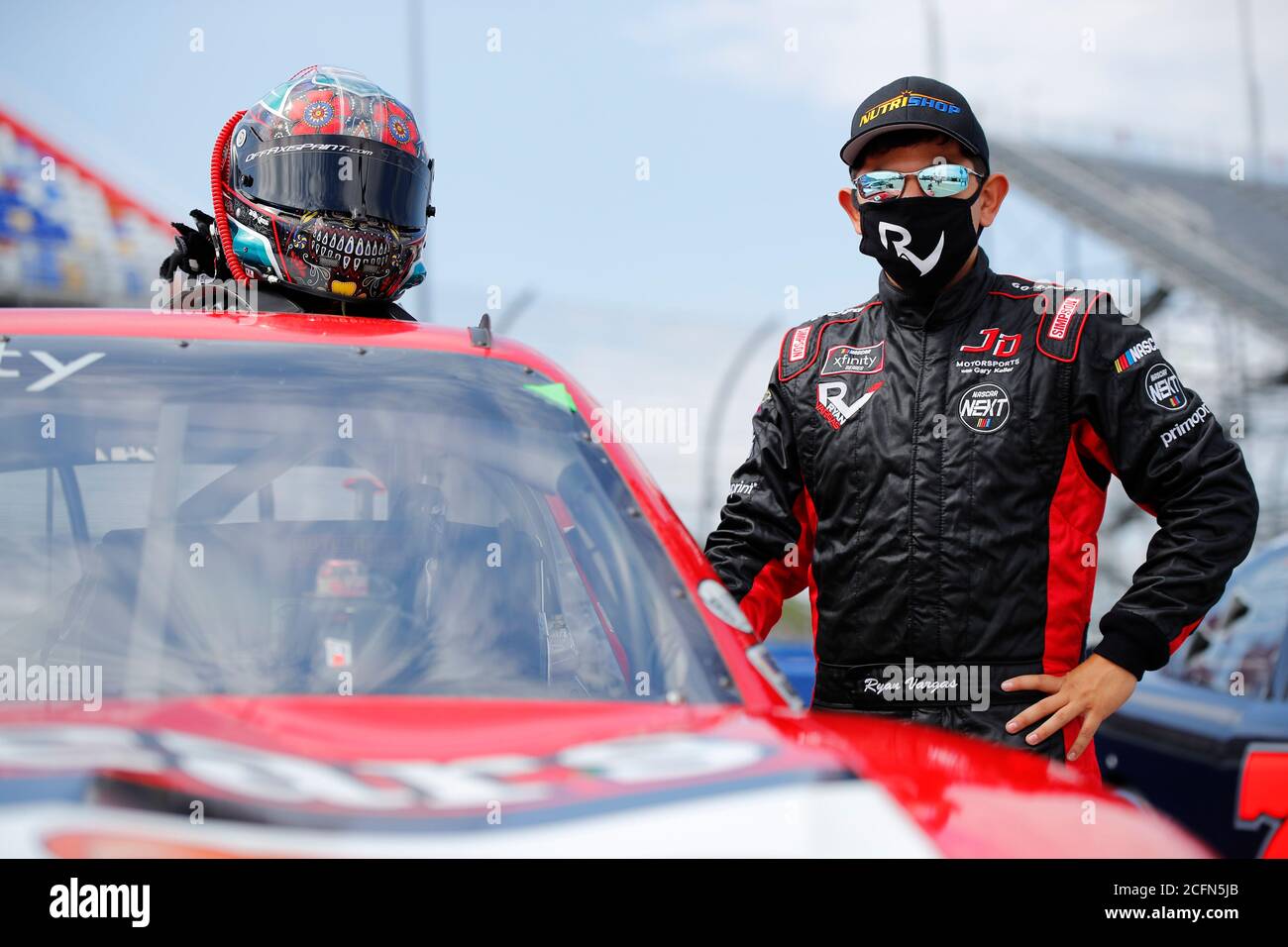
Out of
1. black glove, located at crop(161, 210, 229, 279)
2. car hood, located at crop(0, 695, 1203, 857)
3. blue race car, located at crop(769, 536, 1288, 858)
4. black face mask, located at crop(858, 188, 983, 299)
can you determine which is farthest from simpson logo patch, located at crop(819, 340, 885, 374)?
black glove, located at crop(161, 210, 229, 279)

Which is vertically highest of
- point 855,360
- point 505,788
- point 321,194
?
point 321,194

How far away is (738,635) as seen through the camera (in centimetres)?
202

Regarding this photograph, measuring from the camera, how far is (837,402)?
2973 millimetres

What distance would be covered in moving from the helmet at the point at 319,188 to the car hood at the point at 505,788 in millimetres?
1762

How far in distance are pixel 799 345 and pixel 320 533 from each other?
139 cm

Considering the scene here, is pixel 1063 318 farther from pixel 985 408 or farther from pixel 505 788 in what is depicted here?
pixel 505 788

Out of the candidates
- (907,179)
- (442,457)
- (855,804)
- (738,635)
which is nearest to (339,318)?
(442,457)

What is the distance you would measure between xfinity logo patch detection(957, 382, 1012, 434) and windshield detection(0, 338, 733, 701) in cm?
91

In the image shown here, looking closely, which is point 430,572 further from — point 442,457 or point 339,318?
point 339,318

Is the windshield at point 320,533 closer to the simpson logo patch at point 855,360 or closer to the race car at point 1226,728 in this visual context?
the simpson logo patch at point 855,360

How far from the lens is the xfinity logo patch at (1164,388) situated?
2.69 meters

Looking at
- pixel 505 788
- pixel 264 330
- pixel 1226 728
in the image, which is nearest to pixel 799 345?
pixel 264 330

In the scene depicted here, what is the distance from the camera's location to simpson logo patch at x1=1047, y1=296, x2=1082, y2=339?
2.80 metres

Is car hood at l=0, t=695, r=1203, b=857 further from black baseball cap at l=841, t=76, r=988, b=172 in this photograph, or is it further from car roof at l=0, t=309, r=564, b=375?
black baseball cap at l=841, t=76, r=988, b=172
